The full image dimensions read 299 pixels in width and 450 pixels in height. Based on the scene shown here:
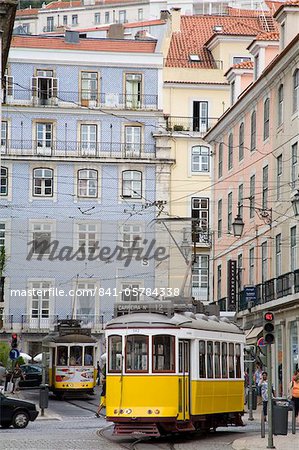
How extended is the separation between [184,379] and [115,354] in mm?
1584

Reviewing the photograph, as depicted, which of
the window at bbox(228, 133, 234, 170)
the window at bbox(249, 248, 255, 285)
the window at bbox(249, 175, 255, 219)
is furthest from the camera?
the window at bbox(228, 133, 234, 170)

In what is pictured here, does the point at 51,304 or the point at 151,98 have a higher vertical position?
the point at 151,98

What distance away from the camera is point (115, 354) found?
86.0 feet

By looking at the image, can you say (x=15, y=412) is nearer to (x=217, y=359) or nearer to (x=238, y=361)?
(x=238, y=361)

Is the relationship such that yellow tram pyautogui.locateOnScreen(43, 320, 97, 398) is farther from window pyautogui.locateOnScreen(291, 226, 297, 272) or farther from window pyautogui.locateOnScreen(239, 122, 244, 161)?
window pyautogui.locateOnScreen(291, 226, 297, 272)

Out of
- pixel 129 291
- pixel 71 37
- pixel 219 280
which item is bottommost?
pixel 219 280

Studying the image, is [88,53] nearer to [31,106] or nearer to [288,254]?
[31,106]

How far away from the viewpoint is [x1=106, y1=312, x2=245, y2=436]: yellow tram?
997 inches

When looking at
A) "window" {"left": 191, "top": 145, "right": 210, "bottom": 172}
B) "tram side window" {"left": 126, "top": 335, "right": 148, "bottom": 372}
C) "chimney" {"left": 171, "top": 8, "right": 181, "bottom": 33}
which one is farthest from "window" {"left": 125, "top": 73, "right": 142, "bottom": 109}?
"tram side window" {"left": 126, "top": 335, "right": 148, "bottom": 372}

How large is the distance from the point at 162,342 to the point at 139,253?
44.6 m

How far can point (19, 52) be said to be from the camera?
6981cm

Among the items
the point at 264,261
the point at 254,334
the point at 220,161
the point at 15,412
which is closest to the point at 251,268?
the point at 264,261

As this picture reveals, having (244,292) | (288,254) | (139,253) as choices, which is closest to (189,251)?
(244,292)

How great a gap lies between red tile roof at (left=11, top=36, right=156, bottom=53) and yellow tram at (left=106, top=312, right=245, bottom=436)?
148 feet
